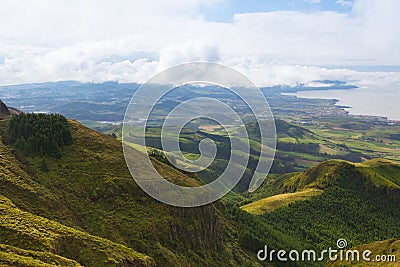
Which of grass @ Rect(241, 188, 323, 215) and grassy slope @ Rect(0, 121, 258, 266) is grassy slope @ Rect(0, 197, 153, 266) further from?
grass @ Rect(241, 188, 323, 215)

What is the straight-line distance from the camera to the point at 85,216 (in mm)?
53094

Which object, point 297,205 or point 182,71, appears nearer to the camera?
point 182,71

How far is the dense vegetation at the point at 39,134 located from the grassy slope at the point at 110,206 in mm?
2209

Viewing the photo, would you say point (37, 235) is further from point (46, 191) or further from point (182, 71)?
point (182, 71)

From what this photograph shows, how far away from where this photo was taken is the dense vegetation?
61.8 m

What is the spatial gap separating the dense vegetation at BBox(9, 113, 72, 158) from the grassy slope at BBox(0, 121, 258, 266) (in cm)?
221

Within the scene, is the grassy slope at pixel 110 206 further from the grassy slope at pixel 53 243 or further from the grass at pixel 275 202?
the grass at pixel 275 202

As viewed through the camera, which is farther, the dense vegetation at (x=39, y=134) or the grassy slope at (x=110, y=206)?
the dense vegetation at (x=39, y=134)

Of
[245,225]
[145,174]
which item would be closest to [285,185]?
[245,225]

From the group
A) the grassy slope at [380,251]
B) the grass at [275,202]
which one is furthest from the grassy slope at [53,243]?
the grass at [275,202]

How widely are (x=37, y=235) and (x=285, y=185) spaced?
17160 cm

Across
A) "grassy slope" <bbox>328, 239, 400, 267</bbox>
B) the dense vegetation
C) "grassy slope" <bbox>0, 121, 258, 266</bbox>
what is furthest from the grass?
the dense vegetation

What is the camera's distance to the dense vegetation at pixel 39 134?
203ft

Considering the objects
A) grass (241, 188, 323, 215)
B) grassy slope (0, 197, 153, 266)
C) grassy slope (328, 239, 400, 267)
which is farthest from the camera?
grass (241, 188, 323, 215)
